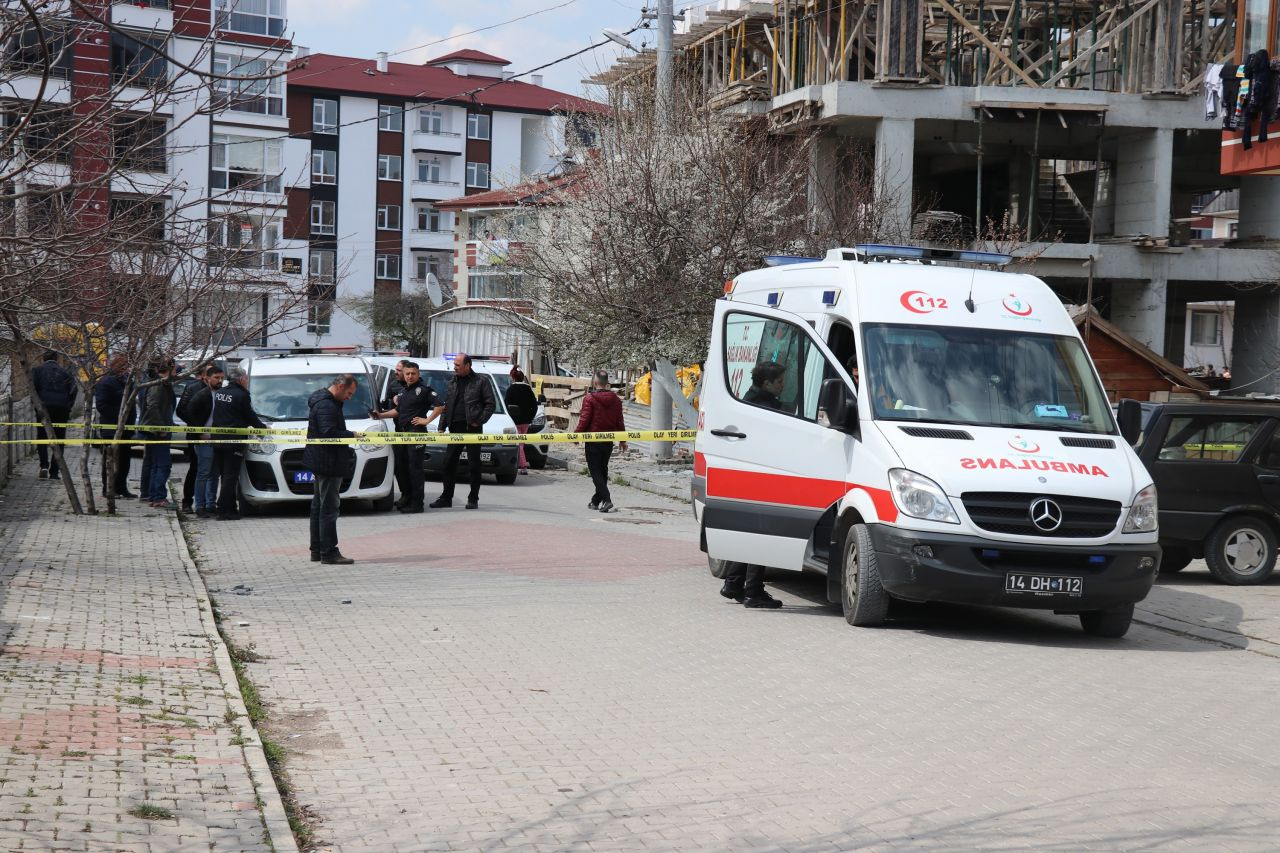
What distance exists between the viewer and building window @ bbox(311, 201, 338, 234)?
78812 mm

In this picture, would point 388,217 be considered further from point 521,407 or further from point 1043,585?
point 1043,585

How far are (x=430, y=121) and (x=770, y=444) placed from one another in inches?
2938

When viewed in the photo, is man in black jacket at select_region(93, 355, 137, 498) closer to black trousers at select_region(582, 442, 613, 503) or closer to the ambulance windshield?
black trousers at select_region(582, 442, 613, 503)

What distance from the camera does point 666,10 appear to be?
26.8 meters

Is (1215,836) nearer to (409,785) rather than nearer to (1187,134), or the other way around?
(409,785)

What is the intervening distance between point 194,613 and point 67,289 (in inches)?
104

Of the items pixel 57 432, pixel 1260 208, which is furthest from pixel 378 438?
pixel 1260 208

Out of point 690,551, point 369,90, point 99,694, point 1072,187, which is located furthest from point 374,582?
point 369,90

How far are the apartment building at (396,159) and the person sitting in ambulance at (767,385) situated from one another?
6440cm

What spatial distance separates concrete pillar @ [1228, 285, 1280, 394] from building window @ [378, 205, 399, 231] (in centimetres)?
5123

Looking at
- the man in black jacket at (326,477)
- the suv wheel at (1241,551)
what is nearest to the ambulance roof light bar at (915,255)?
the suv wheel at (1241,551)

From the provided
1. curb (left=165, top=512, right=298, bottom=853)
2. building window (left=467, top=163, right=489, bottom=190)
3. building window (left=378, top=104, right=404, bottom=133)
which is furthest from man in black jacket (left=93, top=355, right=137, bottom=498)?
building window (left=467, top=163, right=489, bottom=190)

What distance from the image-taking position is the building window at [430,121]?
3246 inches

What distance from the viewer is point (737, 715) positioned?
25.6 feet
